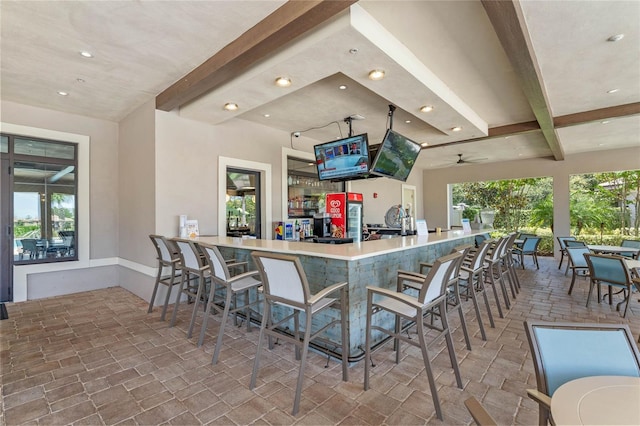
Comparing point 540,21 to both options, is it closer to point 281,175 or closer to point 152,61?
point 152,61

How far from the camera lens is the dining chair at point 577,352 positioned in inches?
50.4

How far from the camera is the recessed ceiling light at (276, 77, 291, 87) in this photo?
3257 mm

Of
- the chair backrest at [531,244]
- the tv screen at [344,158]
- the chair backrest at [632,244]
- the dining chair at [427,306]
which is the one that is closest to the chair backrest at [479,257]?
the dining chair at [427,306]

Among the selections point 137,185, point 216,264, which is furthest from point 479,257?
point 137,185

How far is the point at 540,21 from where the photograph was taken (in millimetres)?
2637

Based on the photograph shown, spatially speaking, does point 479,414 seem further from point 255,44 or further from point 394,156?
point 394,156

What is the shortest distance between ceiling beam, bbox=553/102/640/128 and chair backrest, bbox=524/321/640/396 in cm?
523

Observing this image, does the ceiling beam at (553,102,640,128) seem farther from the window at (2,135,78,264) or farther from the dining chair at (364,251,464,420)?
the window at (2,135,78,264)

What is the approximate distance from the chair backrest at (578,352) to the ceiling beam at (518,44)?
2269 millimetres

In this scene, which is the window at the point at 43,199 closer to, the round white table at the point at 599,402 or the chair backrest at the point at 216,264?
the chair backrest at the point at 216,264

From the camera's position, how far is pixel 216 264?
2.85 meters

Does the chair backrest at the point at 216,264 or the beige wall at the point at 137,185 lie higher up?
the beige wall at the point at 137,185

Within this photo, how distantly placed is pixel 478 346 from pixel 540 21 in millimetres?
3111

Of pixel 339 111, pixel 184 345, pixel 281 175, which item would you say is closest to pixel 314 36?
pixel 339 111
